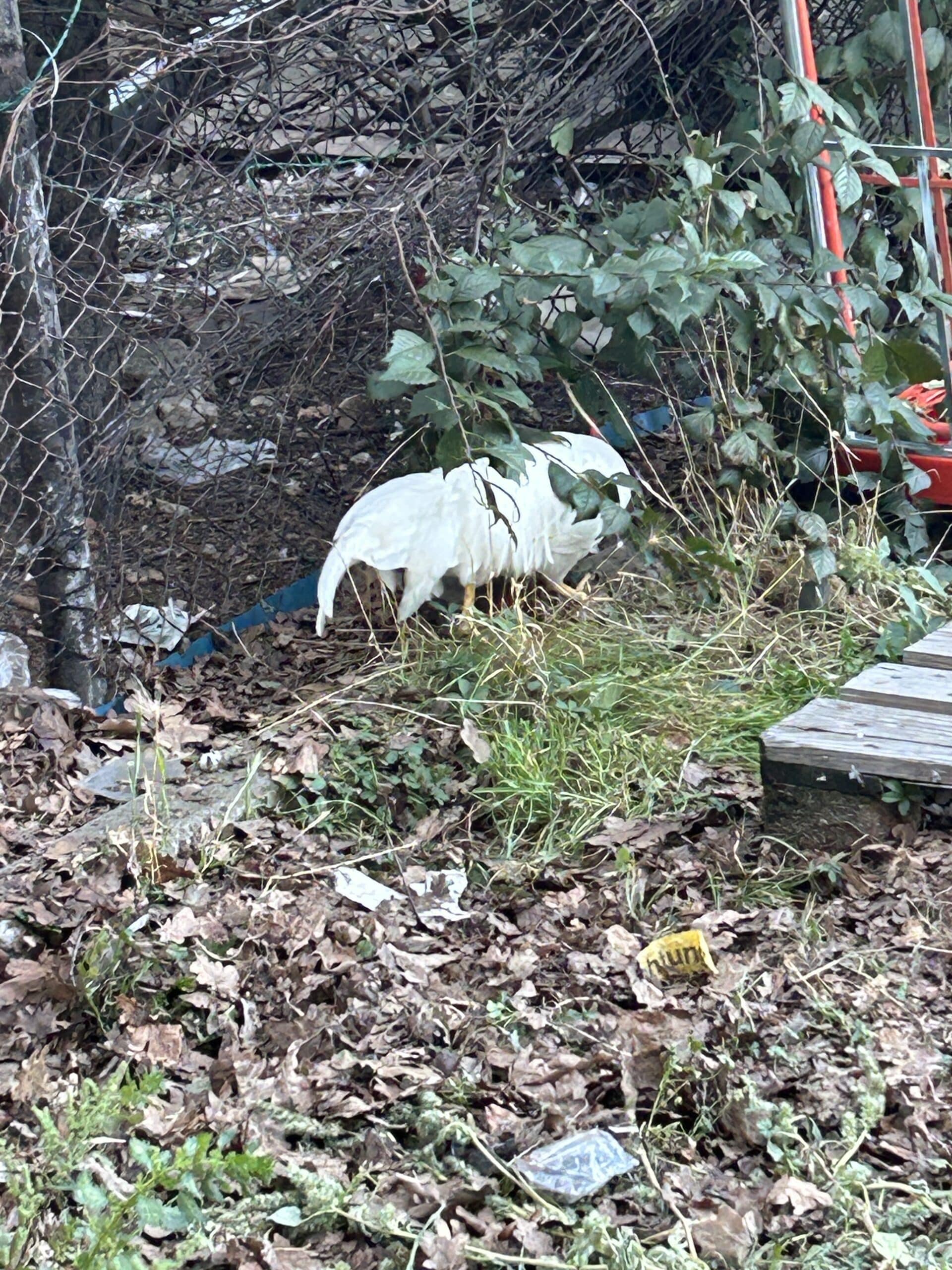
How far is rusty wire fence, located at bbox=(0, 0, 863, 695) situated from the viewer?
11.9 feet

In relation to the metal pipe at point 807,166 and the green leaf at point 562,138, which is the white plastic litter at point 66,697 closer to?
the green leaf at point 562,138

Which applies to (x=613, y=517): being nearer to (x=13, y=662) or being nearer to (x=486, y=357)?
(x=486, y=357)

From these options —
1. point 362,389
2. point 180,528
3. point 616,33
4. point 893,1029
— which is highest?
point 616,33

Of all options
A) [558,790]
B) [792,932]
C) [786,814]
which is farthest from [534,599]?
[792,932]

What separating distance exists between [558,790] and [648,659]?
635 mm

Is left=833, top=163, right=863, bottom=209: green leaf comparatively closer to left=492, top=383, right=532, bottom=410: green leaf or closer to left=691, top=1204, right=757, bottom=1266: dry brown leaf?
left=492, top=383, right=532, bottom=410: green leaf

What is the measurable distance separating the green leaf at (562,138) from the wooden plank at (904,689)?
1.91 m

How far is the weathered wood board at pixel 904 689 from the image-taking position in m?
3.15

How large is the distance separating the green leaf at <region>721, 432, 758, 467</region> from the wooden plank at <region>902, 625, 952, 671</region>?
0.92m

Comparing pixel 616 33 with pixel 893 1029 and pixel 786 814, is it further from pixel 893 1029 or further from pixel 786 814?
pixel 893 1029

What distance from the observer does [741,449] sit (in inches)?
164

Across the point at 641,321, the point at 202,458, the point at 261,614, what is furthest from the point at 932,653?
the point at 202,458

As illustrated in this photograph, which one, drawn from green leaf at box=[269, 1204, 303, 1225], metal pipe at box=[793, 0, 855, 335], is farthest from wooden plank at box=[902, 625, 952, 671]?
green leaf at box=[269, 1204, 303, 1225]

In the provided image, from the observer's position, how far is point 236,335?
3.94m
